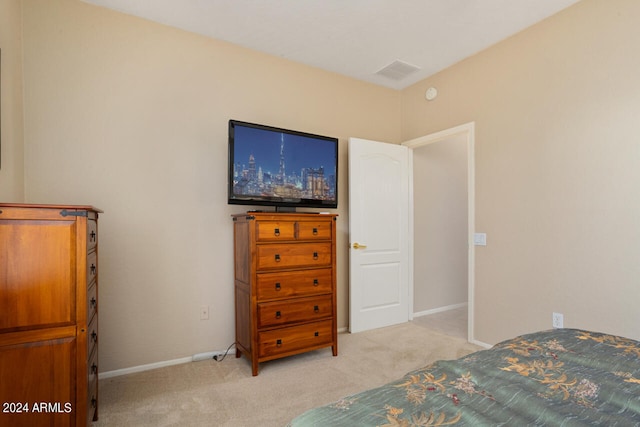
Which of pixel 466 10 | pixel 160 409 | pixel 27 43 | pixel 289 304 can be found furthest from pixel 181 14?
pixel 160 409

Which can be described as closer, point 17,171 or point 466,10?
point 17,171

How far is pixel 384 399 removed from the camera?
907mm

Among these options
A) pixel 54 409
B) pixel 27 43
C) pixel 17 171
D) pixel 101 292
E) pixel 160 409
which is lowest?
pixel 160 409

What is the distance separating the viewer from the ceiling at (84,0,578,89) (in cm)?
249

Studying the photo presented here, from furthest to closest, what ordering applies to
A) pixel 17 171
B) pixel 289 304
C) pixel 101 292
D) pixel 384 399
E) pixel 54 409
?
pixel 289 304, pixel 101 292, pixel 17 171, pixel 54 409, pixel 384 399

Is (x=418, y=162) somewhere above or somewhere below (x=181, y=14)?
below

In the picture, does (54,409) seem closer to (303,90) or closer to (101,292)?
(101,292)

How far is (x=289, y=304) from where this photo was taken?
8.84 feet

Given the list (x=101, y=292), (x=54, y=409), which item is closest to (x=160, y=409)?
(x=54, y=409)

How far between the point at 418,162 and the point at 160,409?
3.61 m

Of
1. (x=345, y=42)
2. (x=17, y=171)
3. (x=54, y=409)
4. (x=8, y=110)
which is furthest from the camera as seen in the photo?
(x=345, y=42)

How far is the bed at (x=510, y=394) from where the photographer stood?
31.7 inches

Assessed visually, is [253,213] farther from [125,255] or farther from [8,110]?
[8,110]

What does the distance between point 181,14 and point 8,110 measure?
1373 mm
